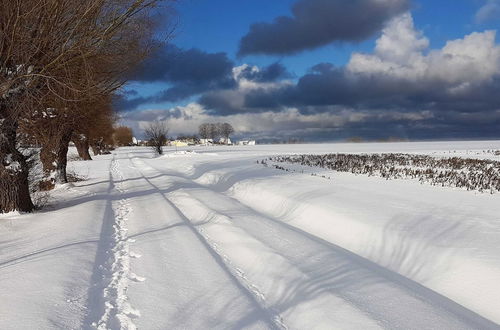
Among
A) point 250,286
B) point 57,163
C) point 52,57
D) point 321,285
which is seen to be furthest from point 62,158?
point 321,285

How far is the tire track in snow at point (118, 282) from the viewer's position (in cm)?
405

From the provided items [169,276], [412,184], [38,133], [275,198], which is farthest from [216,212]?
[412,184]

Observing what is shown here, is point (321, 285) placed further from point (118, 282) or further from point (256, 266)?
point (118, 282)

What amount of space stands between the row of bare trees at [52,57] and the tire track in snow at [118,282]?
325 cm

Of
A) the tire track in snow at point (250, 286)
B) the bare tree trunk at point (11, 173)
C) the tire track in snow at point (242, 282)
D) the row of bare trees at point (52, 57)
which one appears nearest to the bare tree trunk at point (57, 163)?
the row of bare trees at point (52, 57)

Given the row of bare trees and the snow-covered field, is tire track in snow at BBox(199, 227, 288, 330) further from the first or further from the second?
the row of bare trees

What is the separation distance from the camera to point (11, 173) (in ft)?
32.1

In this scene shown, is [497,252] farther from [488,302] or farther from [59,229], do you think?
[59,229]

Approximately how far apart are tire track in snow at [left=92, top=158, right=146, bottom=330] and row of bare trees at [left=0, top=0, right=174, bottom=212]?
10.6ft

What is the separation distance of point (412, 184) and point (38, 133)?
12827 mm

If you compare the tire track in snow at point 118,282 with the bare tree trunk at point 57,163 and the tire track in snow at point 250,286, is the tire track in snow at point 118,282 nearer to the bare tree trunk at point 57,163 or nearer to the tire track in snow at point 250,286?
the tire track in snow at point 250,286

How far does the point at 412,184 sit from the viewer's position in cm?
1409

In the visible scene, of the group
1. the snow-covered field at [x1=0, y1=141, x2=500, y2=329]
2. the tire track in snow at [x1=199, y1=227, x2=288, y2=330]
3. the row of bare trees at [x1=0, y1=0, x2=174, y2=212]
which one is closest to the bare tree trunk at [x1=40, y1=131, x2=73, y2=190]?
the row of bare trees at [x1=0, y1=0, x2=174, y2=212]

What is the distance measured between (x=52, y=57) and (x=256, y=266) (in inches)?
257
